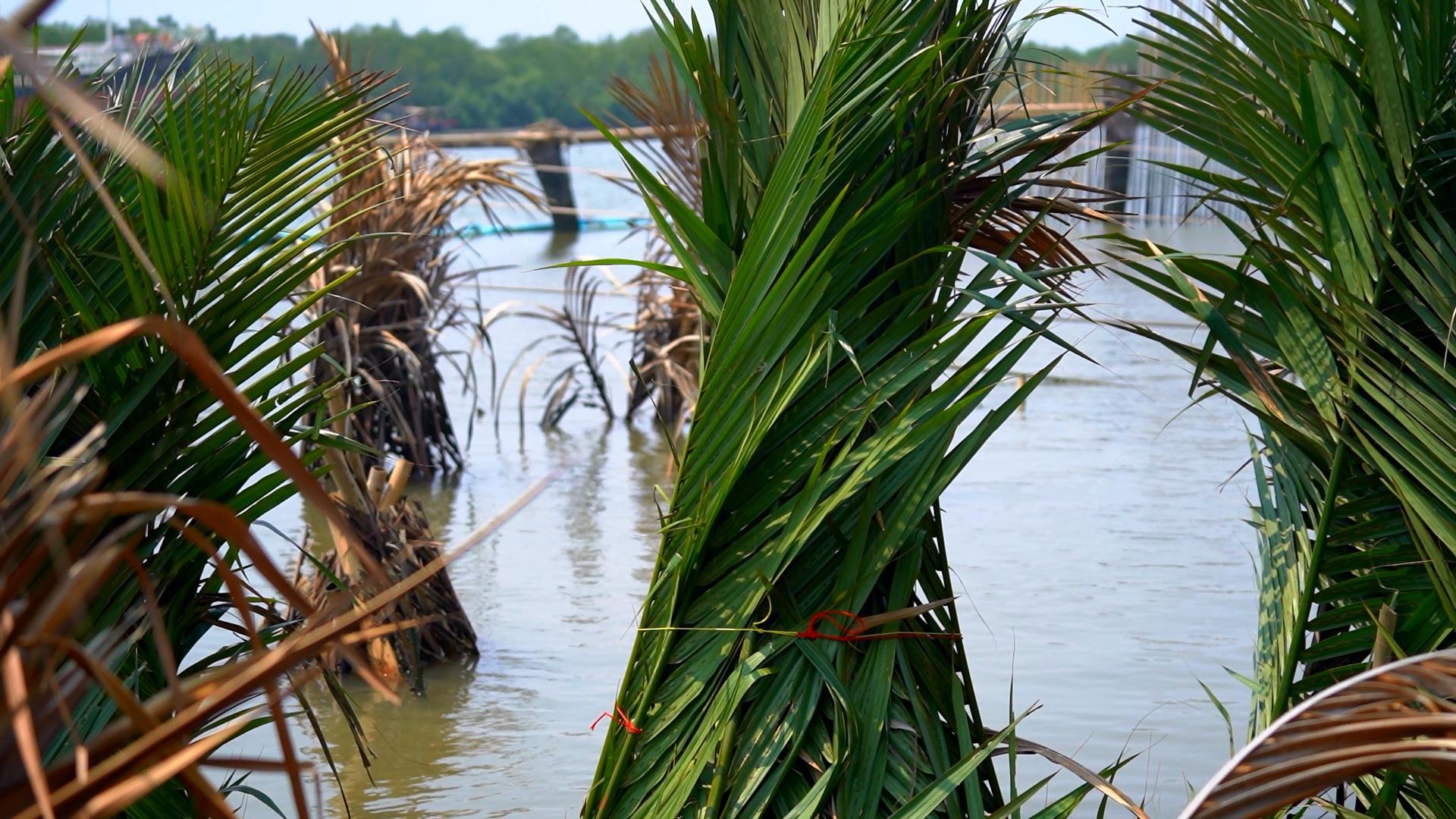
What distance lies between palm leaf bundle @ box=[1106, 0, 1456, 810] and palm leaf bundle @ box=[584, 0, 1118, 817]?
0.35m

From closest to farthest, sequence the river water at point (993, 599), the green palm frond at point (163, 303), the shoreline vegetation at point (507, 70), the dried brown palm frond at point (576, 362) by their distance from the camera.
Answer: the green palm frond at point (163, 303)
the river water at point (993, 599)
the dried brown palm frond at point (576, 362)
the shoreline vegetation at point (507, 70)

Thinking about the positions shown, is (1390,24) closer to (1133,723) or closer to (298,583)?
(1133,723)

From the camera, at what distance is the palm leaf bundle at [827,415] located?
6.95 feet

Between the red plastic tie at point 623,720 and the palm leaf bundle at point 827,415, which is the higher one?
the palm leaf bundle at point 827,415

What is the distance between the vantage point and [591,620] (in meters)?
5.03

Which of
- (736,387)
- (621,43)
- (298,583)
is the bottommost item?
(298,583)

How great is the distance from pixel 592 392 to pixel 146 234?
7.06 meters

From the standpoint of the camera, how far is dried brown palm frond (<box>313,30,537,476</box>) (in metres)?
6.17

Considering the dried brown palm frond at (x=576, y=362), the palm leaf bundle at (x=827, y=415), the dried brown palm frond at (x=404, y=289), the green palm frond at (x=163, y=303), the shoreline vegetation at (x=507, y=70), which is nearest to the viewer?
the green palm frond at (x=163, y=303)

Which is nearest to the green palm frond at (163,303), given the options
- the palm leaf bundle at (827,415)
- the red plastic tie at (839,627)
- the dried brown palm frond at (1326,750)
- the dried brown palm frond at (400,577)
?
the palm leaf bundle at (827,415)

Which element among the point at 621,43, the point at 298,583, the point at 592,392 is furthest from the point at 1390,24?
the point at 621,43

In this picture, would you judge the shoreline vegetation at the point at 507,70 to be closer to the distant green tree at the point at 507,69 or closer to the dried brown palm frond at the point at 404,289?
the distant green tree at the point at 507,69

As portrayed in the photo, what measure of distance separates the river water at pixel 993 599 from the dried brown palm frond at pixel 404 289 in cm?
42

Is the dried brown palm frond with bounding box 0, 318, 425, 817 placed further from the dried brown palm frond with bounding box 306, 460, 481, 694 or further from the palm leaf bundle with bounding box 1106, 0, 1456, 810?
the dried brown palm frond with bounding box 306, 460, 481, 694
